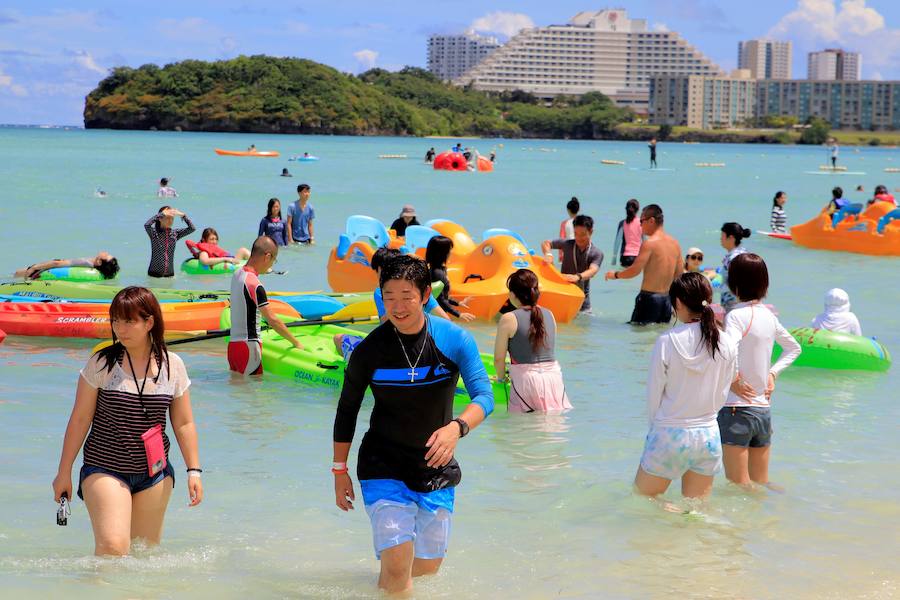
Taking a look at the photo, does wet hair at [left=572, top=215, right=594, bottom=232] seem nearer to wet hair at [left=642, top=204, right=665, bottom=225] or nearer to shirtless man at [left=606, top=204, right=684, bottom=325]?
shirtless man at [left=606, top=204, right=684, bottom=325]

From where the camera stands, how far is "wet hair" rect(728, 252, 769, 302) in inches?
211

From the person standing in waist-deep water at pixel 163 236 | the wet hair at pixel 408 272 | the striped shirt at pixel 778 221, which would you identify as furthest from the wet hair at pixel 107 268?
the striped shirt at pixel 778 221

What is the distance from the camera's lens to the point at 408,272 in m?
3.93

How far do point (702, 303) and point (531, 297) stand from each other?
91.0 inches

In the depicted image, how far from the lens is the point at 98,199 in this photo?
3259 centimetres

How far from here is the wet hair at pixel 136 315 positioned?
4.22 meters

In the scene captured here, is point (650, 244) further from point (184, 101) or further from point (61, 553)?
point (184, 101)

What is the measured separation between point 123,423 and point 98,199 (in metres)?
29.7

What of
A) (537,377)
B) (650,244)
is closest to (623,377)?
(650,244)

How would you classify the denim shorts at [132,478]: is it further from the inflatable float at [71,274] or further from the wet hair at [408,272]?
the inflatable float at [71,274]

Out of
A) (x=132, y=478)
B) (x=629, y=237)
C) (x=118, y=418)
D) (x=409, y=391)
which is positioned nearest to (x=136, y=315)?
(x=118, y=418)

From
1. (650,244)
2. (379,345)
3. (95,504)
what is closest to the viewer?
(379,345)

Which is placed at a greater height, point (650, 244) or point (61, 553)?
point (650, 244)

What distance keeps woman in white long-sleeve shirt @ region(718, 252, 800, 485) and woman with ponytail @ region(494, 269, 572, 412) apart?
1.89 meters
